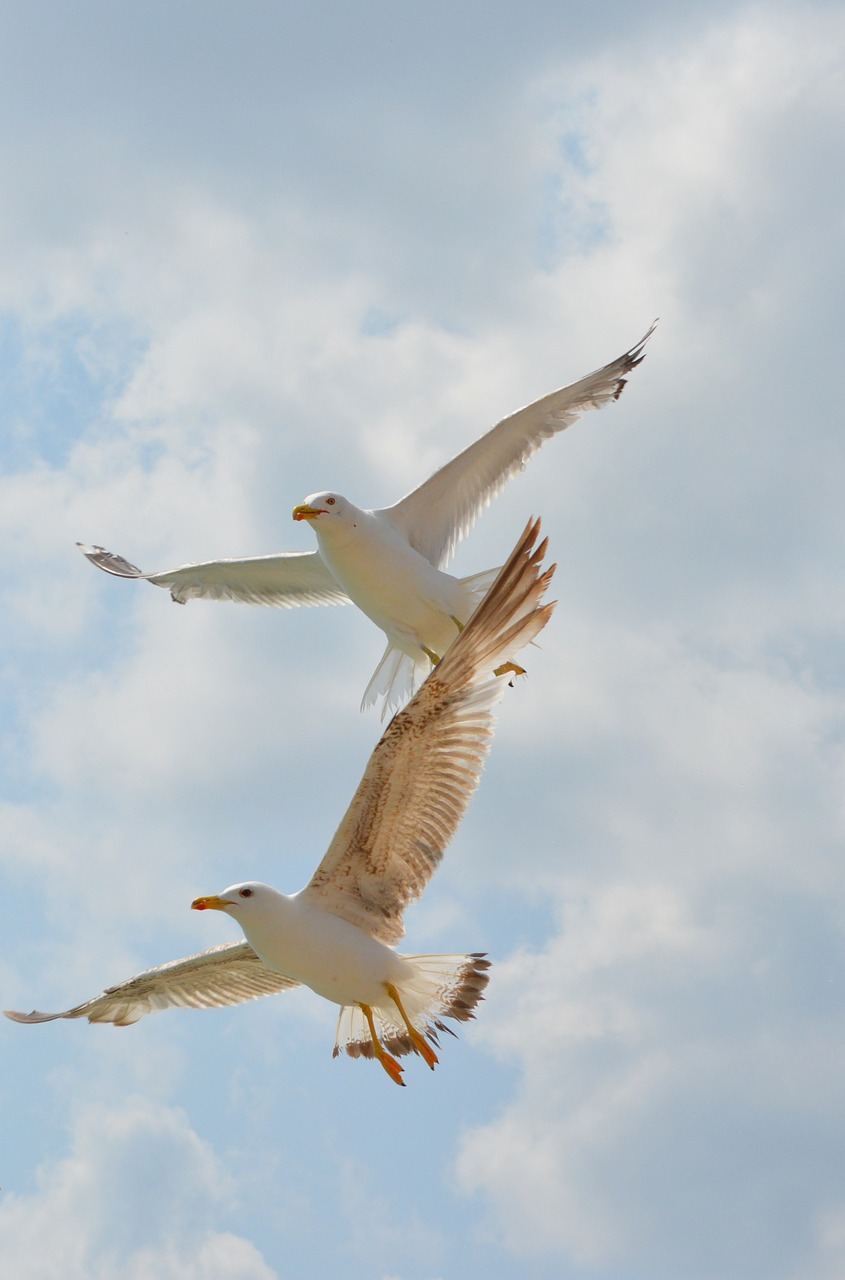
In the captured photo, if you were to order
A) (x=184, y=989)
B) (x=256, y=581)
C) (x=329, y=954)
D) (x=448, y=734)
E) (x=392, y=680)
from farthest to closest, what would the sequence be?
1. (x=256, y=581)
2. (x=392, y=680)
3. (x=184, y=989)
4. (x=329, y=954)
5. (x=448, y=734)

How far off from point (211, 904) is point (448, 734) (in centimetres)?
175

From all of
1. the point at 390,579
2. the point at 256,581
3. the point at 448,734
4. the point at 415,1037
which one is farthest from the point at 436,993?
the point at 256,581

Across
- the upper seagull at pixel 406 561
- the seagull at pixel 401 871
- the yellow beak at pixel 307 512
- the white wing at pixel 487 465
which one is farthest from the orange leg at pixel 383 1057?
the white wing at pixel 487 465

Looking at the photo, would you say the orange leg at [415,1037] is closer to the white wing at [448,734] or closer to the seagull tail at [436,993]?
the seagull tail at [436,993]

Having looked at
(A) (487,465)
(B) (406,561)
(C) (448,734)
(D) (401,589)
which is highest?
(A) (487,465)

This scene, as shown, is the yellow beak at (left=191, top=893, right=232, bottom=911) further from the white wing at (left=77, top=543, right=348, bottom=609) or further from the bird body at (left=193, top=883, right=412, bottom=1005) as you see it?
the white wing at (left=77, top=543, right=348, bottom=609)

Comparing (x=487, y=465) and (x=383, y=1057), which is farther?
(x=487, y=465)

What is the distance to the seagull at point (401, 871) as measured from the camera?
870cm

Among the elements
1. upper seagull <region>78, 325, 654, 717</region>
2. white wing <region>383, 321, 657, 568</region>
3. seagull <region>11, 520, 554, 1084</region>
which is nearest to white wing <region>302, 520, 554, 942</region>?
seagull <region>11, 520, 554, 1084</region>

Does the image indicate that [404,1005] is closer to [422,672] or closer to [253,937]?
[253,937]

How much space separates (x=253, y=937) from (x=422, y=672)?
354 centimetres

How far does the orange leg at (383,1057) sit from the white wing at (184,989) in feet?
4.56

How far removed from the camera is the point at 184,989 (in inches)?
443

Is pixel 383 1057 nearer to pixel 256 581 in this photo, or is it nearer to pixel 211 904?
pixel 211 904
